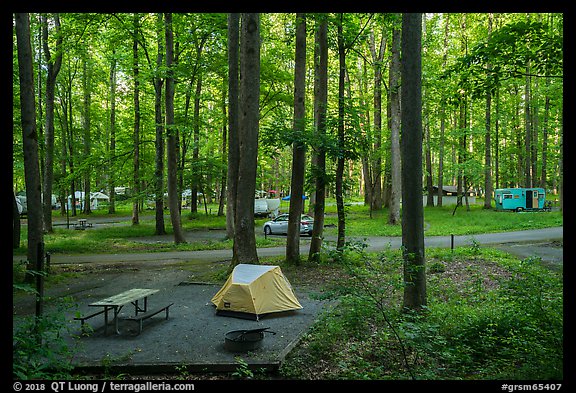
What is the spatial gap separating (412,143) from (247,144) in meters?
5.73

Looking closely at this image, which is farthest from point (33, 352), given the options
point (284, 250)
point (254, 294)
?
point (284, 250)

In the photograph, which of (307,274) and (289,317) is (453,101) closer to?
(289,317)

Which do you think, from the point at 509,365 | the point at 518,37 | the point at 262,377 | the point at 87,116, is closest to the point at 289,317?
the point at 262,377

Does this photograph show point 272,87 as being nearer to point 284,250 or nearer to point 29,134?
point 284,250

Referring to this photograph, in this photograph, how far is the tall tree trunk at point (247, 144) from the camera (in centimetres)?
1217

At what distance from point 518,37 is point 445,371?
543 centimetres

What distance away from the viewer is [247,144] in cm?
1229

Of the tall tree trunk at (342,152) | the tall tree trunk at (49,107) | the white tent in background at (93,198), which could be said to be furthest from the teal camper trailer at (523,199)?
the white tent in background at (93,198)

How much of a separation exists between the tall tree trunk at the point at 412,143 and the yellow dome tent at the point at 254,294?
10.0ft

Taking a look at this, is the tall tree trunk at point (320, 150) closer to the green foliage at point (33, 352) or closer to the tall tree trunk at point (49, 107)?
the green foliage at point (33, 352)

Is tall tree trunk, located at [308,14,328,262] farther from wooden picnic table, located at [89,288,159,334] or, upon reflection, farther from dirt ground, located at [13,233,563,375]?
wooden picnic table, located at [89,288,159,334]

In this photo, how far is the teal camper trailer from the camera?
1356 inches

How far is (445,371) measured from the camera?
611 cm

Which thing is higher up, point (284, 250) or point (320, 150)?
point (320, 150)
